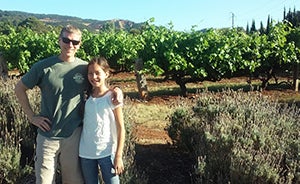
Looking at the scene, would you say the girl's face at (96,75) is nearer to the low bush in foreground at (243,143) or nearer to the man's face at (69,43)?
the man's face at (69,43)

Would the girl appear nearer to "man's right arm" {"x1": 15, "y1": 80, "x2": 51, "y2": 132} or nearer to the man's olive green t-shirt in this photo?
the man's olive green t-shirt

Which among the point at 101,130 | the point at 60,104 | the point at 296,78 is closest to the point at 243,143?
the point at 101,130

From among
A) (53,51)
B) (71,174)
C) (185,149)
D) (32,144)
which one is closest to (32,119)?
(71,174)

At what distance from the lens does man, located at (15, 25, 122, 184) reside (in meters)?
3.56

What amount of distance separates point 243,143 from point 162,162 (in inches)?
63.5

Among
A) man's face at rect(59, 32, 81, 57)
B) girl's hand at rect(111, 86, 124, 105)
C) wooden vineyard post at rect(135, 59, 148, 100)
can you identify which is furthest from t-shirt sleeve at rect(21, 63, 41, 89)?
wooden vineyard post at rect(135, 59, 148, 100)

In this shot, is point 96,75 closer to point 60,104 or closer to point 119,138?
point 60,104

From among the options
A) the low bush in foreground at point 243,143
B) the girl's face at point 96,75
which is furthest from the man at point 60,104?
the low bush in foreground at point 243,143

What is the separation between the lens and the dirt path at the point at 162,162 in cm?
509

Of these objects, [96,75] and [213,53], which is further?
[213,53]

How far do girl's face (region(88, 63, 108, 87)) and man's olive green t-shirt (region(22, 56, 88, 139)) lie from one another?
125 mm

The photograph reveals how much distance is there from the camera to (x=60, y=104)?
358 cm

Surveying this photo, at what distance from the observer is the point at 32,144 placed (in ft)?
17.4

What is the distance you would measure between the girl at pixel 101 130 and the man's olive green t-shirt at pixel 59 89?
0.41 ft
